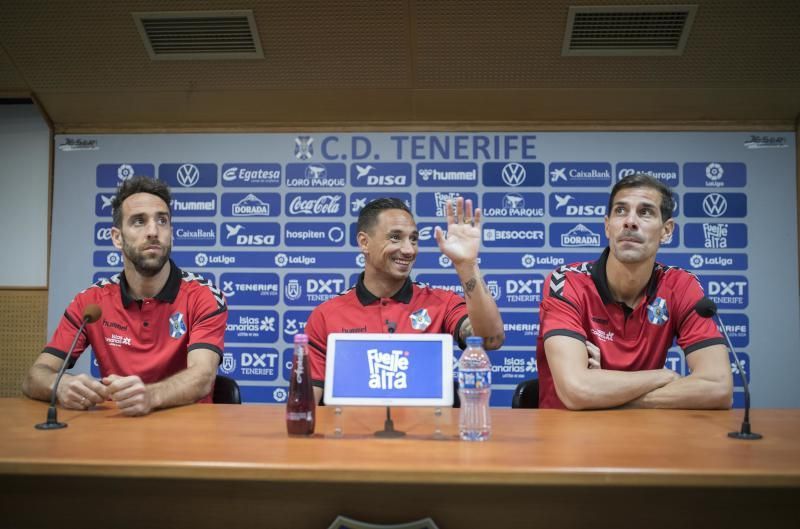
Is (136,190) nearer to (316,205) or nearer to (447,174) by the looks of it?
(316,205)

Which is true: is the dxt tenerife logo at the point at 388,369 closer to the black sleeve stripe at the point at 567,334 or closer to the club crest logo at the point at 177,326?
the black sleeve stripe at the point at 567,334

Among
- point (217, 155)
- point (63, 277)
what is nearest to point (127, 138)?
point (217, 155)

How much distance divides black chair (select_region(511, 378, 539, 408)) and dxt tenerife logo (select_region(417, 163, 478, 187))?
5.43ft

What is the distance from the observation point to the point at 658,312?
8.04 feet

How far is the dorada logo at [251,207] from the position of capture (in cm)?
392

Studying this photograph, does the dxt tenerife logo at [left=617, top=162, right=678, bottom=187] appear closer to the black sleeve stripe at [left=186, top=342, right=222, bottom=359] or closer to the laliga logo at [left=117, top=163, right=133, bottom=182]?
the black sleeve stripe at [left=186, top=342, right=222, bottom=359]

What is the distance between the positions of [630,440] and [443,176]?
2499 mm

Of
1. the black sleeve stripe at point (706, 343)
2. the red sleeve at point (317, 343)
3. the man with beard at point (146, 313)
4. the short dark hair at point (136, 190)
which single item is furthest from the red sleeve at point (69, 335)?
the black sleeve stripe at point (706, 343)

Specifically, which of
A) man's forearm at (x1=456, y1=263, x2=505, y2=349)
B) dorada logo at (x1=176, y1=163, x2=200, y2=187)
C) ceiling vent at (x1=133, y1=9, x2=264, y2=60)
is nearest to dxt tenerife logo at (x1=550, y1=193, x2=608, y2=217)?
man's forearm at (x1=456, y1=263, x2=505, y2=349)

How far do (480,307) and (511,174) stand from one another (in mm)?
1803

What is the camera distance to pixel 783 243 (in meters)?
3.73

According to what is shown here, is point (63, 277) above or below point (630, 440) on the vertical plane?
above

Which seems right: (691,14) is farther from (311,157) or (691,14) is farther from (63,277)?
(63,277)

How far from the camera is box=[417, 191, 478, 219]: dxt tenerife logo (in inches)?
152
